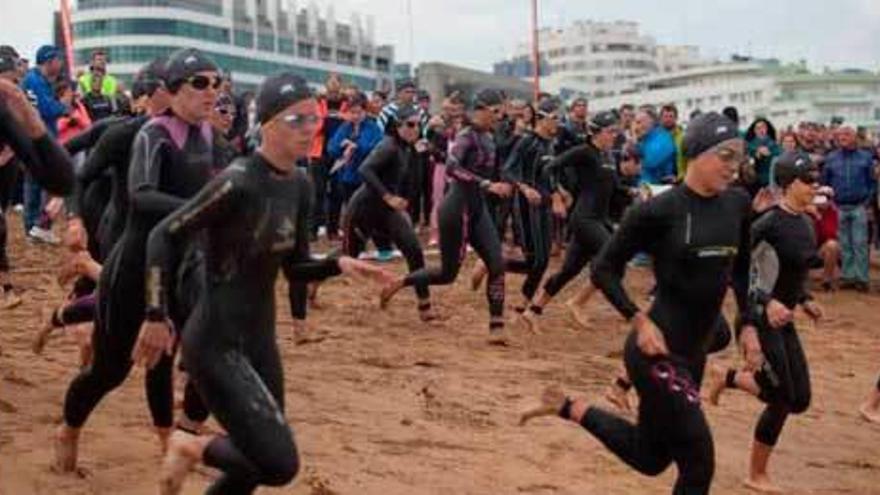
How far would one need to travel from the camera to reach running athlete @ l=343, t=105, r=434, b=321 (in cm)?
1177

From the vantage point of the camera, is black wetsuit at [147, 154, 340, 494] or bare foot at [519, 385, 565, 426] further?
bare foot at [519, 385, 565, 426]

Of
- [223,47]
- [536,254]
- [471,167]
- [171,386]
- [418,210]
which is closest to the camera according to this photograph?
[171,386]

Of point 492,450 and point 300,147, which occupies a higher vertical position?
point 300,147

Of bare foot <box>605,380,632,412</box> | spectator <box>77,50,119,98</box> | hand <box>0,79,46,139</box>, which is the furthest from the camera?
spectator <box>77,50,119,98</box>

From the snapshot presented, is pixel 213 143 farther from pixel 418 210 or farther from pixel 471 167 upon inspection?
pixel 418 210

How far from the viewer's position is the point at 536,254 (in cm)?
1217

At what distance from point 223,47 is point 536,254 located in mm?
90983

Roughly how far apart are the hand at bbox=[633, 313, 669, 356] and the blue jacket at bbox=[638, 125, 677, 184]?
35.6ft

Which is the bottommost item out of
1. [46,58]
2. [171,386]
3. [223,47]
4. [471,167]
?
[171,386]

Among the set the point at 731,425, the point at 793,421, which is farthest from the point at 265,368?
the point at 793,421

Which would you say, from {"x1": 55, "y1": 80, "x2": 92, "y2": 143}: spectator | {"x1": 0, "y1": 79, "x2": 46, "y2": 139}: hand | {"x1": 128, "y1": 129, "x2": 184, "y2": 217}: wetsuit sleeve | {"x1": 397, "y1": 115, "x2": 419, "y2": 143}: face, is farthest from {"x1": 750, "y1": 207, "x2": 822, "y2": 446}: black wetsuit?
{"x1": 55, "y1": 80, "x2": 92, "y2": 143}: spectator

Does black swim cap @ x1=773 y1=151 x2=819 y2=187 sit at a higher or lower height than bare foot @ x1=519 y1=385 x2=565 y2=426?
higher

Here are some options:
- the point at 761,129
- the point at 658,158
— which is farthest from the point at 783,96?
the point at 658,158

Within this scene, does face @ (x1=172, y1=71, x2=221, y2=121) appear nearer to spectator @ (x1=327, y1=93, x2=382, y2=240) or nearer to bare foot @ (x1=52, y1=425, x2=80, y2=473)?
bare foot @ (x1=52, y1=425, x2=80, y2=473)
